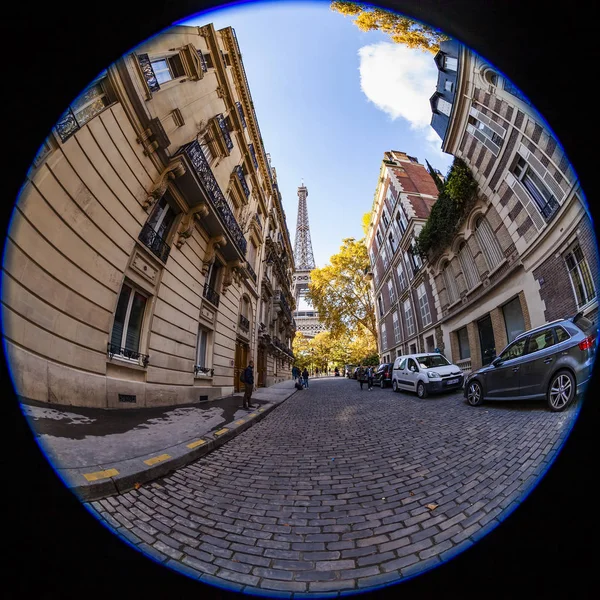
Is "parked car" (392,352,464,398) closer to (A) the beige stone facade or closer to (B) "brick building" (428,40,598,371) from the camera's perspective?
(B) "brick building" (428,40,598,371)

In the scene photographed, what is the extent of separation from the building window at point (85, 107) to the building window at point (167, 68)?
3.49 feet

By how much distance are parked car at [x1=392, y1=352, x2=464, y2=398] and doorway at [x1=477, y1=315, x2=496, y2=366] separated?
13.7 feet

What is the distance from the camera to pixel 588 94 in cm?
130

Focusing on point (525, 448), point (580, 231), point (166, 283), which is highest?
point (166, 283)

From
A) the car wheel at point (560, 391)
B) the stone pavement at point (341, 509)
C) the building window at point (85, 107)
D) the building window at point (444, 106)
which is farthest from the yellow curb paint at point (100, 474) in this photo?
the building window at point (444, 106)

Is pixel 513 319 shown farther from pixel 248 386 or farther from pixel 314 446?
pixel 248 386

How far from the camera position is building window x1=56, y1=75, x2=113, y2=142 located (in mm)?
1363

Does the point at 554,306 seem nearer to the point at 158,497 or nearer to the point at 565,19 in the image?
the point at 565,19

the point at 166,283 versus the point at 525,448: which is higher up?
the point at 166,283

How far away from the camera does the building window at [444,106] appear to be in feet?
6.36

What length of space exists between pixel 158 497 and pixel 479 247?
11.6ft

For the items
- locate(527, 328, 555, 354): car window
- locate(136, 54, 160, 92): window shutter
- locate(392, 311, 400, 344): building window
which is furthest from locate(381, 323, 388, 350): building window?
locate(136, 54, 160, 92): window shutter

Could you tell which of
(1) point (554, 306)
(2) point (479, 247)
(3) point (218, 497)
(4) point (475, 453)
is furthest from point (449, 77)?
(3) point (218, 497)

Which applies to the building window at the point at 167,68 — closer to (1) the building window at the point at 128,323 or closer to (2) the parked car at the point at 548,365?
(1) the building window at the point at 128,323
